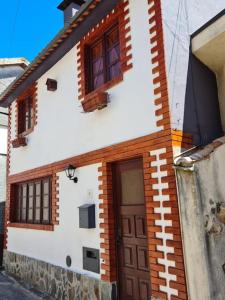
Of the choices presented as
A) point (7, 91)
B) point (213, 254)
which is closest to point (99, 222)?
point (213, 254)

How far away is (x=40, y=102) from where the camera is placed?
8922 mm

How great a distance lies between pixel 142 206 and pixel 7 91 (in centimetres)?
719

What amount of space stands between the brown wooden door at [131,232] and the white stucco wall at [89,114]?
703 millimetres

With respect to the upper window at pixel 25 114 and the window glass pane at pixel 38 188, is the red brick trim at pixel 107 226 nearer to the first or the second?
the window glass pane at pixel 38 188

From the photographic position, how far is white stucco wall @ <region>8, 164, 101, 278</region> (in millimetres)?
6141

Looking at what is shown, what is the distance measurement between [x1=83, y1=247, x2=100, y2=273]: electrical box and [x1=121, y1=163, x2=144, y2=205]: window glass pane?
4.24 feet

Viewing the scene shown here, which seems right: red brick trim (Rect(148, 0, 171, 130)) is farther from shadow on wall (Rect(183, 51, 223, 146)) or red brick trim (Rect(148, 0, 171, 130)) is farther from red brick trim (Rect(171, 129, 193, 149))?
shadow on wall (Rect(183, 51, 223, 146))

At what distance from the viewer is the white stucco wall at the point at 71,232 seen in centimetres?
614

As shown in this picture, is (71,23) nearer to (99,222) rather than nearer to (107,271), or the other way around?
(99,222)

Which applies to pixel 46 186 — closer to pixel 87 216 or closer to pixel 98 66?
pixel 87 216

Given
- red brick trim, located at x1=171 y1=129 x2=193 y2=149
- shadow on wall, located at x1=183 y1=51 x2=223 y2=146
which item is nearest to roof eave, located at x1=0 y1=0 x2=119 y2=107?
shadow on wall, located at x1=183 y1=51 x2=223 y2=146

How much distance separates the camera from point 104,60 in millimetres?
6469

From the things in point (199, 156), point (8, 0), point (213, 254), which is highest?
point (8, 0)

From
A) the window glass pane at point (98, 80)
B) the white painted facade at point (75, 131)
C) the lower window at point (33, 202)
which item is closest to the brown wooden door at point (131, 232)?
the white painted facade at point (75, 131)
